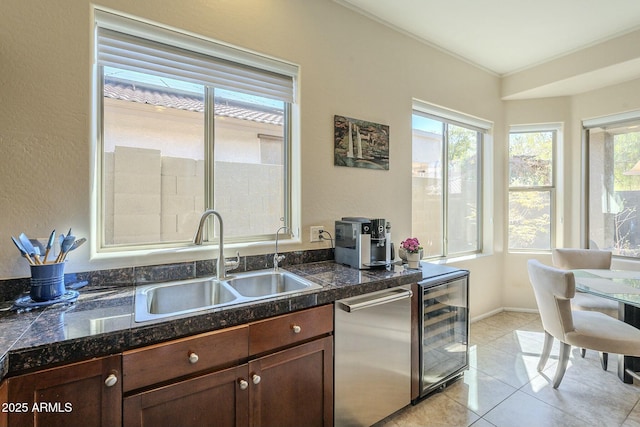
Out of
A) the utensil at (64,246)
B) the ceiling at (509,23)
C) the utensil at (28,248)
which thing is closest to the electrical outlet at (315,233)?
the utensil at (64,246)

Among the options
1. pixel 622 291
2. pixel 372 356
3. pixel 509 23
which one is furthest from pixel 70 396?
pixel 509 23

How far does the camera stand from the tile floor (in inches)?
68.3

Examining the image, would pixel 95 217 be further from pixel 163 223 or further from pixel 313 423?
pixel 313 423

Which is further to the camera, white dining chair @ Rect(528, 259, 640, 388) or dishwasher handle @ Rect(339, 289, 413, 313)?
white dining chair @ Rect(528, 259, 640, 388)

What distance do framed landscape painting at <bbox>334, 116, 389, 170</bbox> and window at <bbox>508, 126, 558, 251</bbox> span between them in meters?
2.16

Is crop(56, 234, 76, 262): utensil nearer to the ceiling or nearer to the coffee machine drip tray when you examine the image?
the coffee machine drip tray

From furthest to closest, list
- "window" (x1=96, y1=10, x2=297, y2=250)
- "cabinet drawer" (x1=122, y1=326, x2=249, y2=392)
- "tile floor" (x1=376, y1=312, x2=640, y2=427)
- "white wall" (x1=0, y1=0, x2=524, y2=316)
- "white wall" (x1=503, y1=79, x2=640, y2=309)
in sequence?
"white wall" (x1=503, y1=79, x2=640, y2=309) → "tile floor" (x1=376, y1=312, x2=640, y2=427) → "window" (x1=96, y1=10, x2=297, y2=250) → "white wall" (x1=0, y1=0, x2=524, y2=316) → "cabinet drawer" (x1=122, y1=326, x2=249, y2=392)

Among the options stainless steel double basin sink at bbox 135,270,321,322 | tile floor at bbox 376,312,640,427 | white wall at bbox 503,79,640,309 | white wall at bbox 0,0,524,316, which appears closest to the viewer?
white wall at bbox 0,0,524,316

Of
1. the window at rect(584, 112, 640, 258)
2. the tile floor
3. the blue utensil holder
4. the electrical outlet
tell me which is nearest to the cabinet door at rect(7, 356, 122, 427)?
the blue utensil holder

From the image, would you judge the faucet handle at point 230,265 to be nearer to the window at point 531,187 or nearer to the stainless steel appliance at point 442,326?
the stainless steel appliance at point 442,326

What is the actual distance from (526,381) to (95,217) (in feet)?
9.90

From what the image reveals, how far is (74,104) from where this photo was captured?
1419 mm

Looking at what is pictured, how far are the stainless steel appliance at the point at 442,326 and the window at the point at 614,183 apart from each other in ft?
7.73

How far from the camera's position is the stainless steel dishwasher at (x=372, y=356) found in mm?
1520
